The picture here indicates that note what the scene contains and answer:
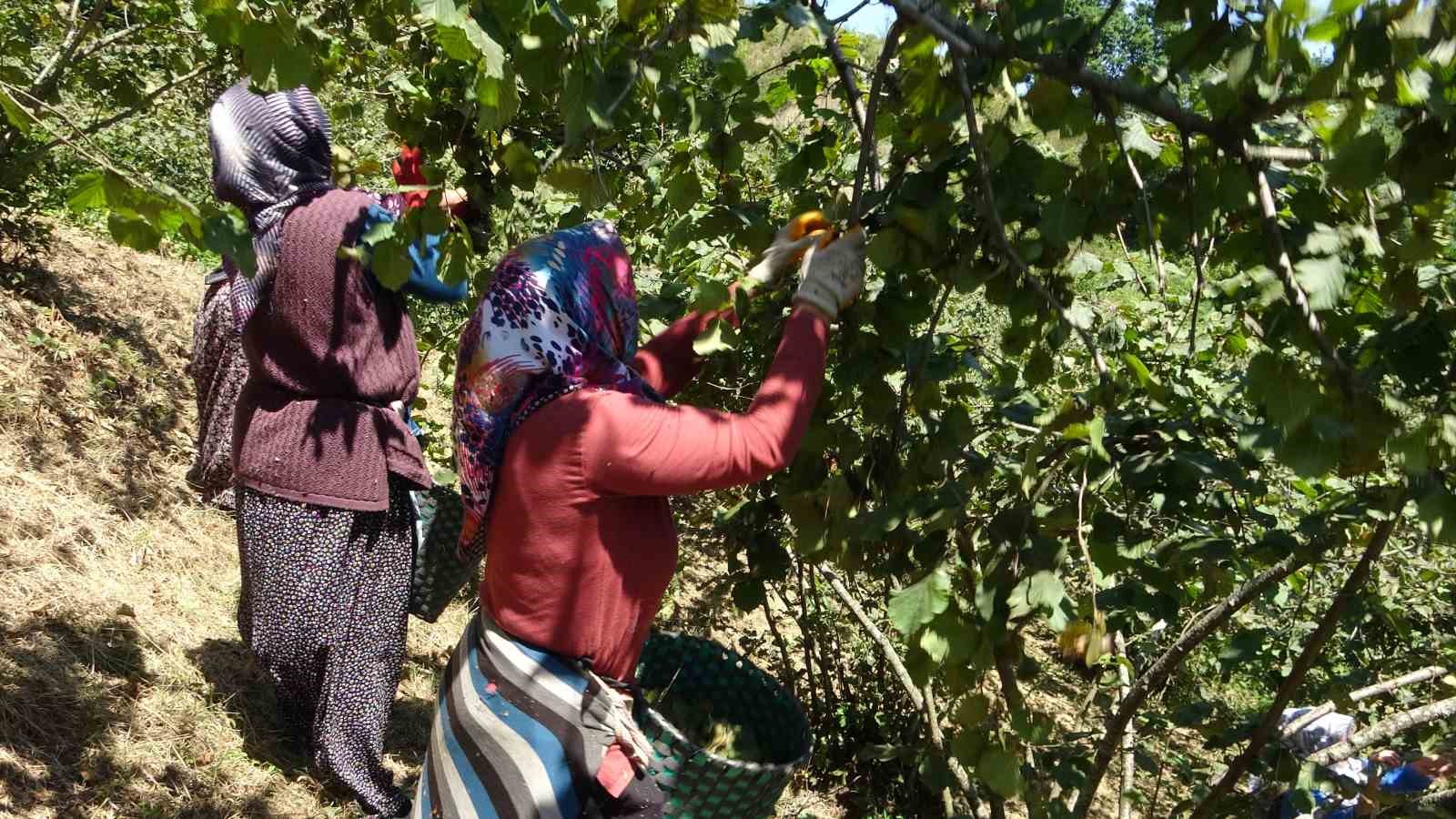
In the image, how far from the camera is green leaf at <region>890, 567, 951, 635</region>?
1.47 metres

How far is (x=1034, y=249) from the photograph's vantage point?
1624mm

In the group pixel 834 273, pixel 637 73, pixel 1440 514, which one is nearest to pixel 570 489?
pixel 834 273

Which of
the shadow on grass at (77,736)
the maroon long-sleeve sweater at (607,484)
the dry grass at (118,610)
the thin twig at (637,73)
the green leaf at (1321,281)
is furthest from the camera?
the dry grass at (118,610)

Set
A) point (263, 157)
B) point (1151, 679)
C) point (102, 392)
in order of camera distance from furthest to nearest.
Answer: point (102, 392), point (263, 157), point (1151, 679)

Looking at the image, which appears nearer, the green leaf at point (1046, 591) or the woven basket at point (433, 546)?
the green leaf at point (1046, 591)

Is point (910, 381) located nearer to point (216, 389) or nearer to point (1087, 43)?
point (1087, 43)

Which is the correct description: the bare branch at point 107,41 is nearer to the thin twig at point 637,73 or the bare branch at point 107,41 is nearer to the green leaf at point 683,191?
the green leaf at point 683,191

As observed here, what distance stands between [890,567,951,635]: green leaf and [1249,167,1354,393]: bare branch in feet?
1.75

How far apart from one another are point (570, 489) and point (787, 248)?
1.81ft

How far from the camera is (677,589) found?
15.8 feet

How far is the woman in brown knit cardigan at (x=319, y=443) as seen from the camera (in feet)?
8.55

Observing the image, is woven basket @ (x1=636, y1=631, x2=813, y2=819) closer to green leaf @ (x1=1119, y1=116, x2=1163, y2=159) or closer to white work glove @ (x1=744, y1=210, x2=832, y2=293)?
white work glove @ (x1=744, y1=210, x2=832, y2=293)

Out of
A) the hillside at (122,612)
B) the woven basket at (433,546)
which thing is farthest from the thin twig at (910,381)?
the woven basket at (433,546)

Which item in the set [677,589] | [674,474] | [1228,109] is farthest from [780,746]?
[677,589]
